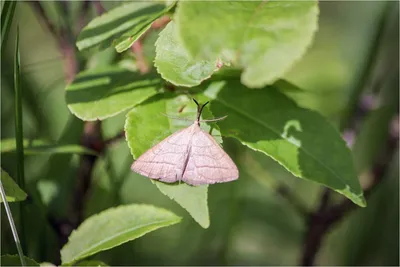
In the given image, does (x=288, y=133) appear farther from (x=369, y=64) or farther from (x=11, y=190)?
(x=369, y=64)

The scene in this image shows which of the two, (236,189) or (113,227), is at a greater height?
(113,227)

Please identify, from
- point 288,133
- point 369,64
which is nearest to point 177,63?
point 288,133

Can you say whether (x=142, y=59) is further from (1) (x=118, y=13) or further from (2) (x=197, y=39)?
(2) (x=197, y=39)

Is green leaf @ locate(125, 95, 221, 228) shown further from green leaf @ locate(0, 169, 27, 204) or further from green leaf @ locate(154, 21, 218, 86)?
green leaf @ locate(0, 169, 27, 204)

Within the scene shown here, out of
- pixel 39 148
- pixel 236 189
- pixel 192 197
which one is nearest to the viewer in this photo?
pixel 192 197

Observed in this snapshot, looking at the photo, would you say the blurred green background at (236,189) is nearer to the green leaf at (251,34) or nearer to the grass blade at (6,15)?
the grass blade at (6,15)

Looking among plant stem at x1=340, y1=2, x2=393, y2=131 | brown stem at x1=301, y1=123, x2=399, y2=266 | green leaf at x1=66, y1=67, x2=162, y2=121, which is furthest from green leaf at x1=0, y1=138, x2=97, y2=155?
plant stem at x1=340, y1=2, x2=393, y2=131
